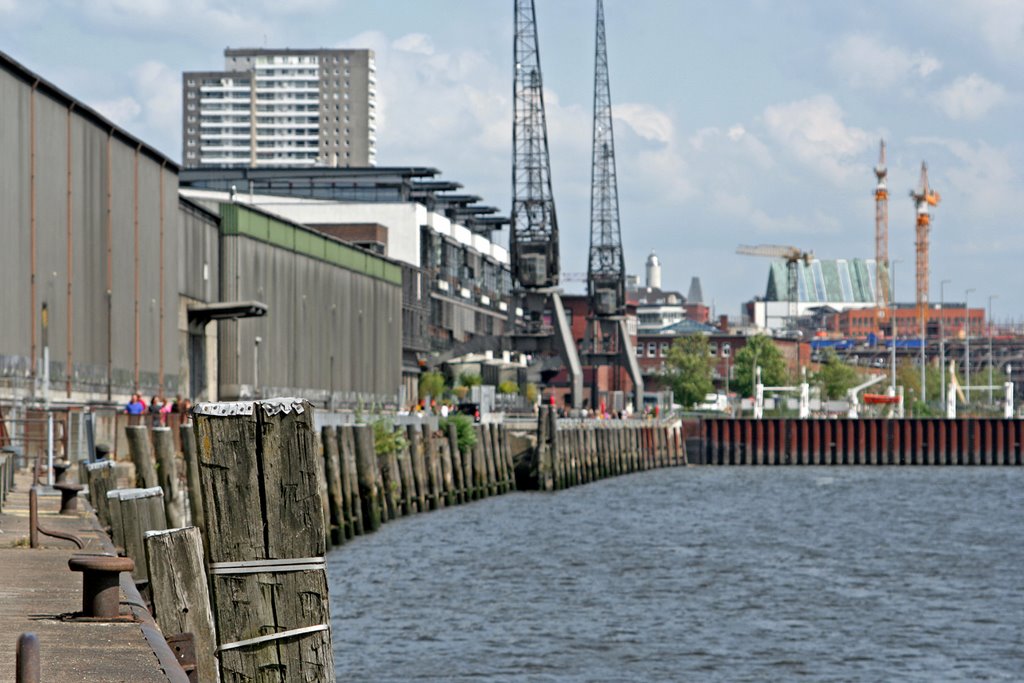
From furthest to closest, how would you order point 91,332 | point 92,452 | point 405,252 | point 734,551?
point 405,252, point 91,332, point 734,551, point 92,452

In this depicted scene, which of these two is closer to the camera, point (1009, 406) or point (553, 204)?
point (553, 204)

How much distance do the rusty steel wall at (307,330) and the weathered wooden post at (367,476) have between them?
966 inches

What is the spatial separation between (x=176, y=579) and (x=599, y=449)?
78.3 m

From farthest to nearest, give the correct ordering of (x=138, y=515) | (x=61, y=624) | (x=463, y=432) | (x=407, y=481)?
1. (x=463, y=432)
2. (x=407, y=481)
3. (x=138, y=515)
4. (x=61, y=624)

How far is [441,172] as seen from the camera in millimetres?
139000

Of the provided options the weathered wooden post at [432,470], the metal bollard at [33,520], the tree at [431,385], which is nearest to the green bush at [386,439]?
the weathered wooden post at [432,470]

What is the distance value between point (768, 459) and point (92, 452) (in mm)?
91080

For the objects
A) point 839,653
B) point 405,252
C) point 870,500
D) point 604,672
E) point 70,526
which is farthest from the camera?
point 405,252

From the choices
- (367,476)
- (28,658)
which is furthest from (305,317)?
(28,658)

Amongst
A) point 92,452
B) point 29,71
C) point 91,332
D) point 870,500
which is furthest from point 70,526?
point 870,500

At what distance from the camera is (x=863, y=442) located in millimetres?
115312

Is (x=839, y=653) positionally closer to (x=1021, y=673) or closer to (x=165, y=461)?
(x=1021, y=673)

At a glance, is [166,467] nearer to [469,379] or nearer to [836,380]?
[469,379]

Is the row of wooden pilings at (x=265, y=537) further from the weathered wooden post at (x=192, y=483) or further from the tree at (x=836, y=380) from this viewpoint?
the tree at (x=836, y=380)
